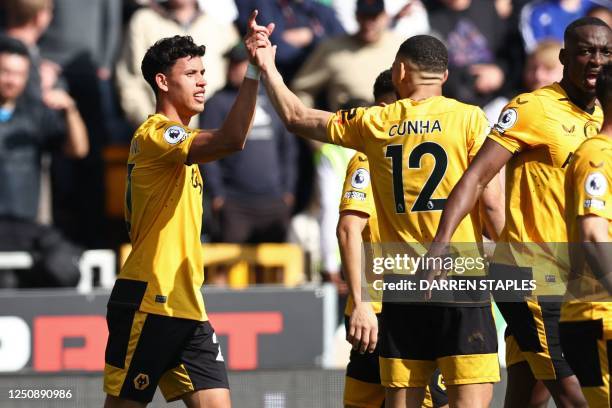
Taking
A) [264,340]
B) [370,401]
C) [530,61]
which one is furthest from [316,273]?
[370,401]

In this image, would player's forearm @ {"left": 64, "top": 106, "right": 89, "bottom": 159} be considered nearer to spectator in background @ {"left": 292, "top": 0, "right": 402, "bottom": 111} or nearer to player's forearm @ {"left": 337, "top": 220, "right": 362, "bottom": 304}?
spectator in background @ {"left": 292, "top": 0, "right": 402, "bottom": 111}

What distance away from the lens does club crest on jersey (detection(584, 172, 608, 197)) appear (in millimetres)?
5691

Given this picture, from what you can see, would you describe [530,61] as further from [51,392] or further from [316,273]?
[51,392]

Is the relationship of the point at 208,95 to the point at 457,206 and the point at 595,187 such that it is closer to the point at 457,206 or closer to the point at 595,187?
the point at 457,206

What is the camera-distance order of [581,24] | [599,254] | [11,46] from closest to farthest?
1. [599,254]
2. [581,24]
3. [11,46]

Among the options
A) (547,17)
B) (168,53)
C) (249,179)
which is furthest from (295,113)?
(547,17)

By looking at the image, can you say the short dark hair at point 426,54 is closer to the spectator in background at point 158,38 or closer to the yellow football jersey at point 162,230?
the yellow football jersey at point 162,230

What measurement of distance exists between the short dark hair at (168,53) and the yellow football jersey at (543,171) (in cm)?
176

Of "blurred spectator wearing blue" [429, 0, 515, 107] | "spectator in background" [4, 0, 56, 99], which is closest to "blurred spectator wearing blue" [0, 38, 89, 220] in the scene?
"spectator in background" [4, 0, 56, 99]

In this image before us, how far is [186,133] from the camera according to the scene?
6.57 m

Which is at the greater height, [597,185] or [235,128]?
[235,128]

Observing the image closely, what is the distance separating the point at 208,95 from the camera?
11.9m

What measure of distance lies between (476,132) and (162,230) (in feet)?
5.76

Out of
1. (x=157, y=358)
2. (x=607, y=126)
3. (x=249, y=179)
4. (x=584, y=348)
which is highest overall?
(x=249, y=179)
